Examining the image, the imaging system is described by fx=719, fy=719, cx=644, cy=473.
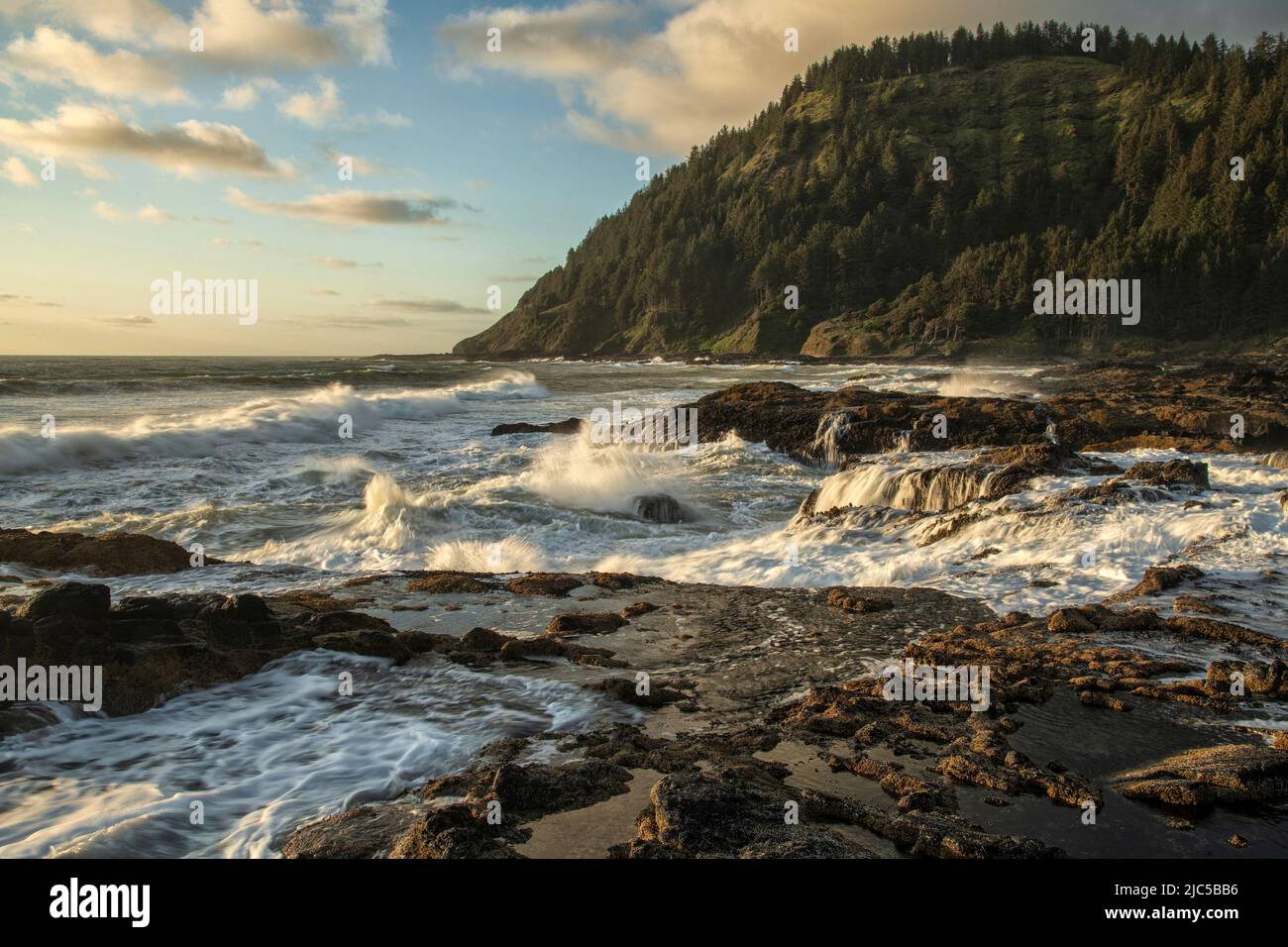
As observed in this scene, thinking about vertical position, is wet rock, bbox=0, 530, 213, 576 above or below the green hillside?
below

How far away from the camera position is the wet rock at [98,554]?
40.0ft

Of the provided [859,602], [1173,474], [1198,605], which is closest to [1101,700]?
[1198,605]

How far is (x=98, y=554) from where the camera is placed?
12.4 m

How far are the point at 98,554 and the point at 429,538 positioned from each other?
557 centimetres

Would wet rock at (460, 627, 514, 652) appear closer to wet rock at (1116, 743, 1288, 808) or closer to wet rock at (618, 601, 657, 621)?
wet rock at (618, 601, 657, 621)

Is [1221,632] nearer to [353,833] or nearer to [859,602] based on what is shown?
[859,602]

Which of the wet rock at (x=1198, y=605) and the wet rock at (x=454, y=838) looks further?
the wet rock at (x=1198, y=605)

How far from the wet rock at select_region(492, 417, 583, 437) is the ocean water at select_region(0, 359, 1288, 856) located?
103cm

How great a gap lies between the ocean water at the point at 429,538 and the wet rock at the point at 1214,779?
3.85m

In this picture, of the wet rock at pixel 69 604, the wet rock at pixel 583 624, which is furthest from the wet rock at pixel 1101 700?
the wet rock at pixel 69 604

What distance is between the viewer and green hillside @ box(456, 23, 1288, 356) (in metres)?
87.1

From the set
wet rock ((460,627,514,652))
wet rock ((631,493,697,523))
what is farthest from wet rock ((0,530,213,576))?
wet rock ((631,493,697,523))

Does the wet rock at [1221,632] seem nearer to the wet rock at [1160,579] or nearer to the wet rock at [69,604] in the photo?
the wet rock at [1160,579]

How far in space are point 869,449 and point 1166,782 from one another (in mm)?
18109
